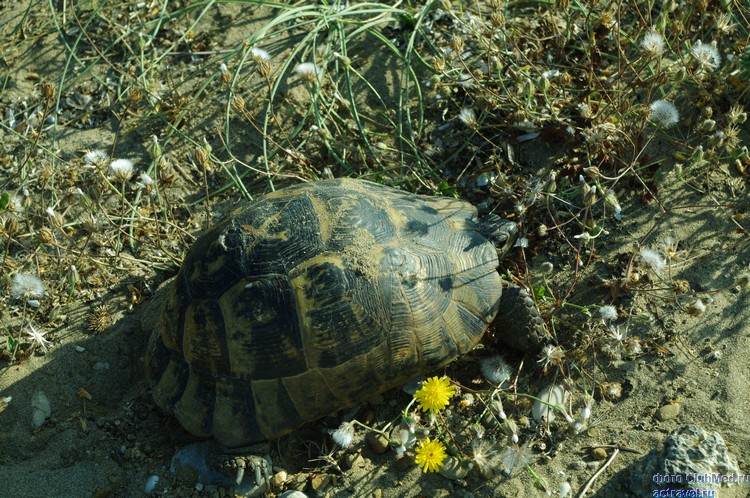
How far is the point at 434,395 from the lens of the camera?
11.0ft

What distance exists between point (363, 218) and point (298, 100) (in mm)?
1970

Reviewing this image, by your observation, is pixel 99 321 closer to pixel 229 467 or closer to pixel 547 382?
pixel 229 467

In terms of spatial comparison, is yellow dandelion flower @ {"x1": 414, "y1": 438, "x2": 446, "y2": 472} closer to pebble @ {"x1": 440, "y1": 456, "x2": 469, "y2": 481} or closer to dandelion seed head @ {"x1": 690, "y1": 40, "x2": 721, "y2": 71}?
pebble @ {"x1": 440, "y1": 456, "x2": 469, "y2": 481}

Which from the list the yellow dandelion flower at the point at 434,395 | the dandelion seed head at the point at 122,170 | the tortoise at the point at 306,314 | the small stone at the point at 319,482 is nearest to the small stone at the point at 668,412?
the tortoise at the point at 306,314

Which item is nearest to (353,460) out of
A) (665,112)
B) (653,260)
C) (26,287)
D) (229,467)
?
(229,467)

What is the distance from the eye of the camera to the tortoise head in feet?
12.6

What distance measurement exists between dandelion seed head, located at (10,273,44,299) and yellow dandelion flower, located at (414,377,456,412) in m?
2.36

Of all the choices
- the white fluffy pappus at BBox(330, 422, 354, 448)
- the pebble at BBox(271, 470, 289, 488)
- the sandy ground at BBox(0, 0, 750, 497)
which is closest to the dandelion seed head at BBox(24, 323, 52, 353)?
the sandy ground at BBox(0, 0, 750, 497)

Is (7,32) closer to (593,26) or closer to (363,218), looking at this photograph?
(363,218)

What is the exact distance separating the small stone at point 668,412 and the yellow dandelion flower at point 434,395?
3.56 feet

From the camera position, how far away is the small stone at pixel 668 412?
3.47 meters

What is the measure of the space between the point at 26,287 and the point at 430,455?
8.45 ft

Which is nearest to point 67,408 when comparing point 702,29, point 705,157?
point 705,157

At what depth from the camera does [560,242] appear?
13.9 ft
